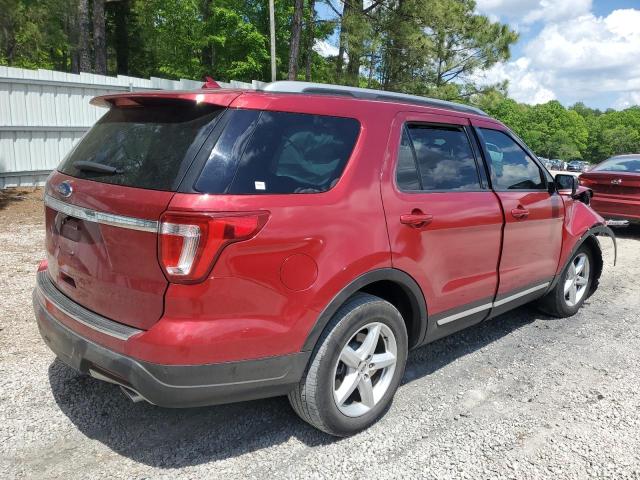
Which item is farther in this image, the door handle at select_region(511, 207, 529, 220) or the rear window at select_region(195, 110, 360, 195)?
the door handle at select_region(511, 207, 529, 220)

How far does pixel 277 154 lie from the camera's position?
2.41 m

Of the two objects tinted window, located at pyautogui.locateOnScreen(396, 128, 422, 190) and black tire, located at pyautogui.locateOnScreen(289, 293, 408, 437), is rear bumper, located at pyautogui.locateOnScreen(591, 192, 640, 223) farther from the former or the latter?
black tire, located at pyautogui.locateOnScreen(289, 293, 408, 437)

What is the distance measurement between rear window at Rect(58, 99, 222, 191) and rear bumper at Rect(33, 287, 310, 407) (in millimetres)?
787

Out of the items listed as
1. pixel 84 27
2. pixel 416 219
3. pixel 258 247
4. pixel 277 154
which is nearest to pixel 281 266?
pixel 258 247

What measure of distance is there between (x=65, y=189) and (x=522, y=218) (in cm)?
310

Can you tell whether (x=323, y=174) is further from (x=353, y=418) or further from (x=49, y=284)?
(x=49, y=284)

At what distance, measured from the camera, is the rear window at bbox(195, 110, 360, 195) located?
88.4 inches

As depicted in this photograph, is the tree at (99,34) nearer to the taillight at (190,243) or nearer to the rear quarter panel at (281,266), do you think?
the rear quarter panel at (281,266)

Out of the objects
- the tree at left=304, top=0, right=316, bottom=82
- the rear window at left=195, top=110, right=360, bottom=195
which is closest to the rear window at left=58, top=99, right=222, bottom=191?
the rear window at left=195, top=110, right=360, bottom=195

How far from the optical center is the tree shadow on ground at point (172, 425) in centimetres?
265

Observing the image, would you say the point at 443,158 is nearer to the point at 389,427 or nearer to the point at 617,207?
the point at 389,427

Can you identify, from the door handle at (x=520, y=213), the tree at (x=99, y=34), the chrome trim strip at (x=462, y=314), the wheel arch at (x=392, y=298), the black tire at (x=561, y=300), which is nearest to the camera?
the wheel arch at (x=392, y=298)

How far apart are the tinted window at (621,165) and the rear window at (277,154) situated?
27.9 feet

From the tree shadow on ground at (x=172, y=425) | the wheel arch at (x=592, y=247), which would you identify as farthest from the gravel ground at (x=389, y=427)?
the wheel arch at (x=592, y=247)
